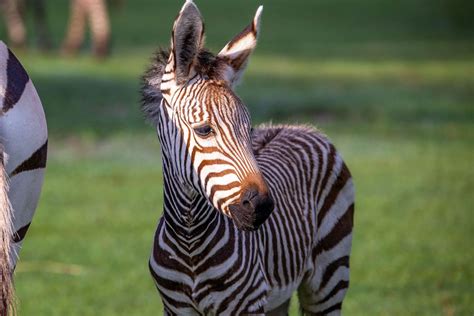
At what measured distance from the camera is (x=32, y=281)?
9.38 metres

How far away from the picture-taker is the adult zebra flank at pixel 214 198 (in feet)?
14.5

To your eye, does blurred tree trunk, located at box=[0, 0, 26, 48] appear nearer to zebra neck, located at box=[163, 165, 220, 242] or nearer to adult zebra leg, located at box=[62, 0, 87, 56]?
adult zebra leg, located at box=[62, 0, 87, 56]

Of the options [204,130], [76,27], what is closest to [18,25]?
[76,27]

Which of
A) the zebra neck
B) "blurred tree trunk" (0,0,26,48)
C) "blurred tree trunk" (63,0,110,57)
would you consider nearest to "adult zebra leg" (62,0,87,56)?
"blurred tree trunk" (63,0,110,57)

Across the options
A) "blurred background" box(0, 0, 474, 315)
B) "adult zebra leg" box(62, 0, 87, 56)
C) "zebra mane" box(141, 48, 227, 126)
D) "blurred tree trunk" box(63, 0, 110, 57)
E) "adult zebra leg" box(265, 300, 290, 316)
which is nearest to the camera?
"zebra mane" box(141, 48, 227, 126)

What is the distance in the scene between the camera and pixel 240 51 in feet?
15.8

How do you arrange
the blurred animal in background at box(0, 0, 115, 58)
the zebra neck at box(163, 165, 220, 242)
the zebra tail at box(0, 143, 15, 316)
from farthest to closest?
the blurred animal in background at box(0, 0, 115, 58), the zebra neck at box(163, 165, 220, 242), the zebra tail at box(0, 143, 15, 316)

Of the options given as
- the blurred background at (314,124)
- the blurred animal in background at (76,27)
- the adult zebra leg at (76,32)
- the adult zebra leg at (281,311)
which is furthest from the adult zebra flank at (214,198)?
the adult zebra leg at (76,32)

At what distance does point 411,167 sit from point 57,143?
208 inches

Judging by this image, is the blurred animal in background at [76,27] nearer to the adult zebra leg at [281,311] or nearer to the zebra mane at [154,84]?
the adult zebra leg at [281,311]

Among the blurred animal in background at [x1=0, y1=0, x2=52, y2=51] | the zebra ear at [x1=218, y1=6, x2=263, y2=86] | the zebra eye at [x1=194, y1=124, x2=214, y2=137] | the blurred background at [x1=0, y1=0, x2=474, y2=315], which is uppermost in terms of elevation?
the zebra ear at [x1=218, y1=6, x2=263, y2=86]

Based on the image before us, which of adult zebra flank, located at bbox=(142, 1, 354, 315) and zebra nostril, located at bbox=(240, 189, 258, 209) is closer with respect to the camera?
zebra nostril, located at bbox=(240, 189, 258, 209)

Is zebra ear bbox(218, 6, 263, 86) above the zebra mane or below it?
above

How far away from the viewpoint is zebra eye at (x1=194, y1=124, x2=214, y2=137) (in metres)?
4.49
